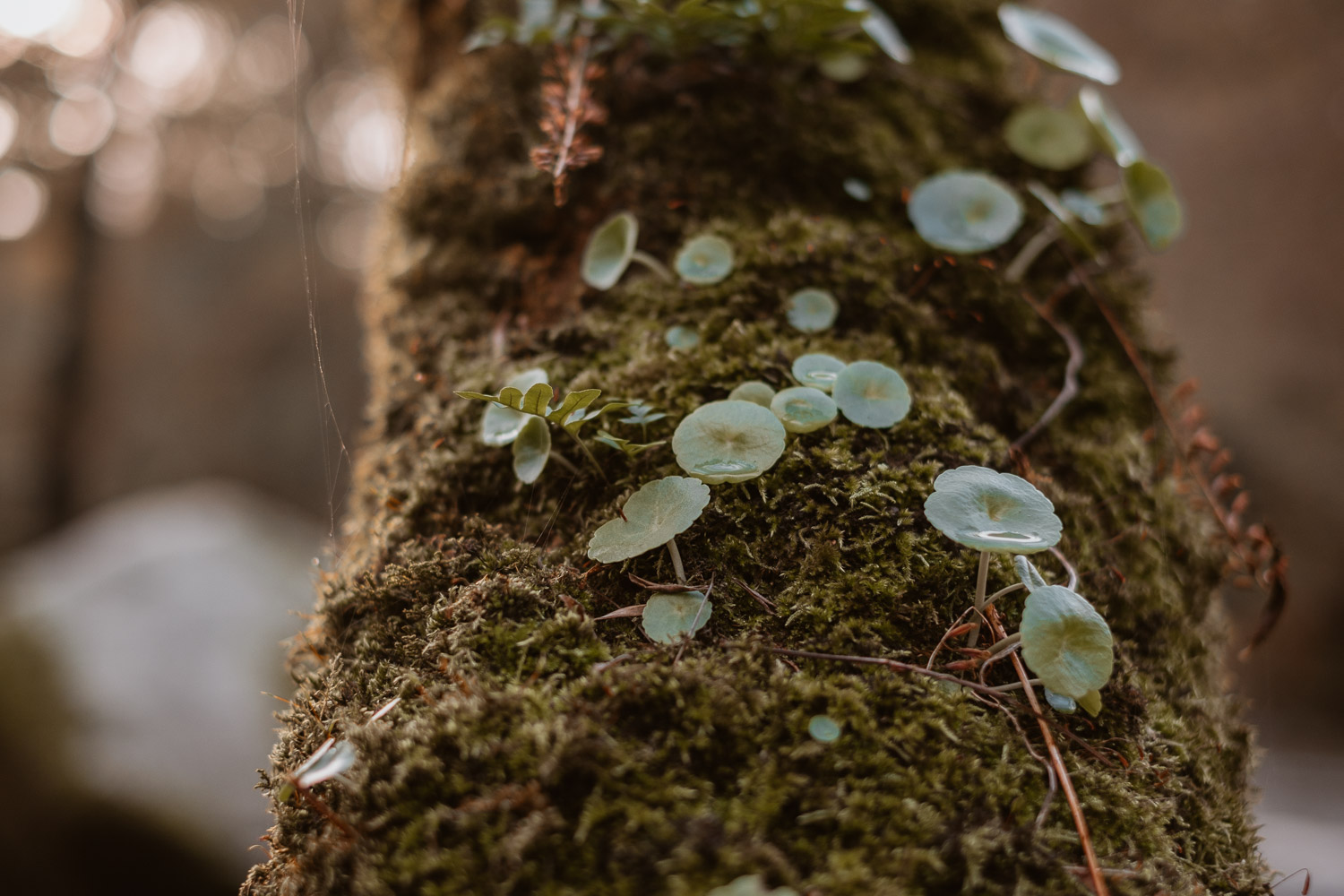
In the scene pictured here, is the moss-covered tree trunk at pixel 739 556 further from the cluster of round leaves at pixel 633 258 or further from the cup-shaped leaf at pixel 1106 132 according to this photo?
the cup-shaped leaf at pixel 1106 132

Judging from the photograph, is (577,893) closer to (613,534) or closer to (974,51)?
(613,534)

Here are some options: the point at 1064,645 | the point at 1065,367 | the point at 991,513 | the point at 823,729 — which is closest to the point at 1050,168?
the point at 1065,367

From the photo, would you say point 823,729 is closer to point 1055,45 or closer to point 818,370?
point 818,370

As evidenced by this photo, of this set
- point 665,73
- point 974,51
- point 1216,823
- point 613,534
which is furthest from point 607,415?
point 974,51

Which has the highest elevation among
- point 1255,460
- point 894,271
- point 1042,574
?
point 894,271

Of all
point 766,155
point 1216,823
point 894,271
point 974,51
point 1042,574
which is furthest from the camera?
point 974,51

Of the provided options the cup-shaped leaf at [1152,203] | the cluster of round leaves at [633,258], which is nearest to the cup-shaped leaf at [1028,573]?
the cluster of round leaves at [633,258]

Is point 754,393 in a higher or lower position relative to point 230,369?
higher
